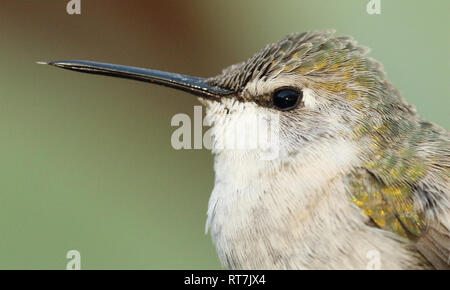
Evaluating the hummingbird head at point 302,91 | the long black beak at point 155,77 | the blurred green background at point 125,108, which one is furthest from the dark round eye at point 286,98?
the blurred green background at point 125,108

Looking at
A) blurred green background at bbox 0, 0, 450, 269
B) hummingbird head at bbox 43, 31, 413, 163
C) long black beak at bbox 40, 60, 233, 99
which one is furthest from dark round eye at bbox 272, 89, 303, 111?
blurred green background at bbox 0, 0, 450, 269

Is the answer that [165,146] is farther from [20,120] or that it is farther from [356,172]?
[356,172]

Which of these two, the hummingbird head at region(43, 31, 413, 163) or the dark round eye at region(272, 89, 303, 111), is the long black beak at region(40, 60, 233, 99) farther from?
the dark round eye at region(272, 89, 303, 111)

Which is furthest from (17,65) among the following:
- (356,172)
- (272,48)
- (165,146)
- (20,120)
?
(356,172)

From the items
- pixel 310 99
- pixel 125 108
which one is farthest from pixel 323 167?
pixel 125 108

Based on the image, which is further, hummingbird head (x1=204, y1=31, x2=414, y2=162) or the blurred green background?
the blurred green background

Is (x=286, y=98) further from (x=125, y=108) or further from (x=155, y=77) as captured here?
(x=125, y=108)

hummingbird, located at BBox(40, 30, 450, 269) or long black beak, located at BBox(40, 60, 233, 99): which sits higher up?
long black beak, located at BBox(40, 60, 233, 99)

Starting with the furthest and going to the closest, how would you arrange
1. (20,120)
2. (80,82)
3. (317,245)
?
(80,82) < (20,120) < (317,245)
